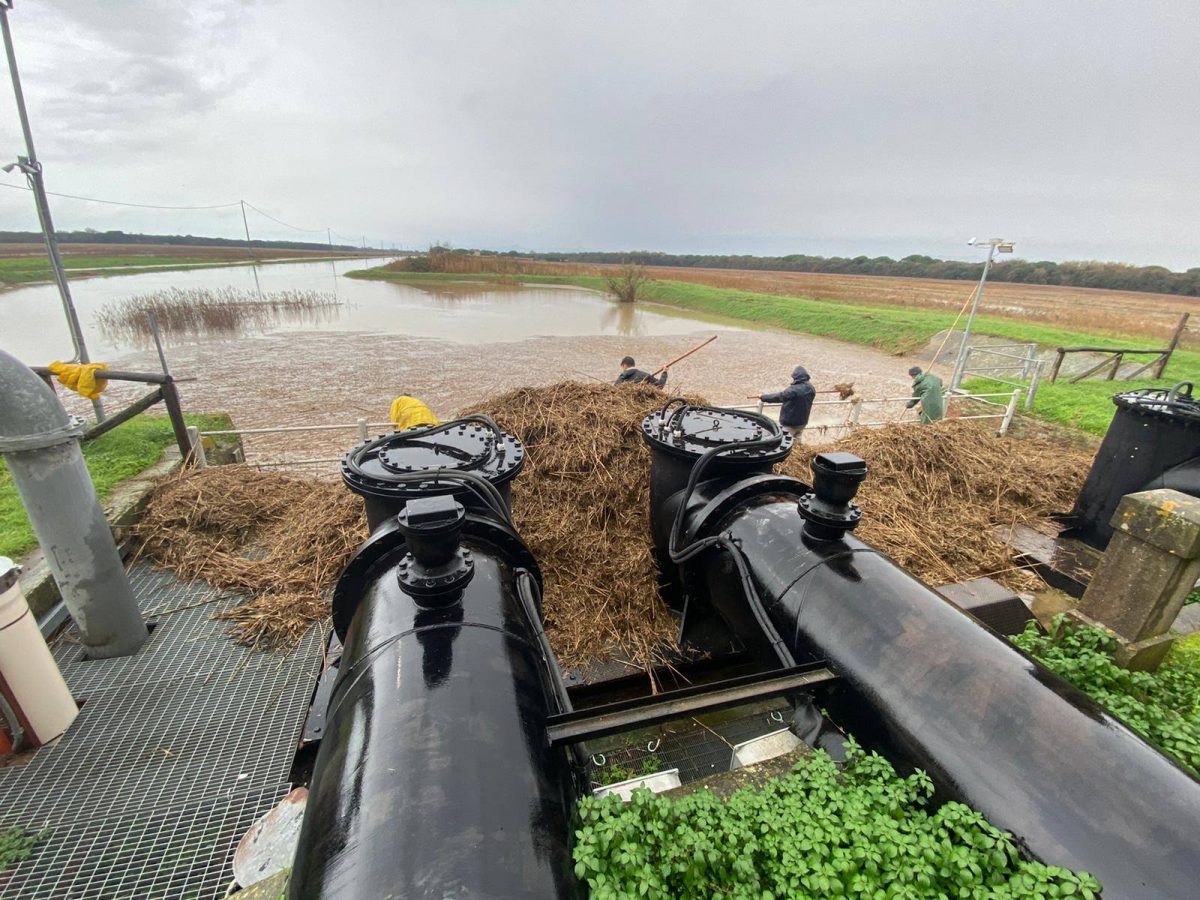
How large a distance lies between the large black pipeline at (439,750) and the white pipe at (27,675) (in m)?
2.31

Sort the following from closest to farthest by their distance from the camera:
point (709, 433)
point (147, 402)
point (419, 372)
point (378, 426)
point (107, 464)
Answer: point (709, 433)
point (147, 402)
point (107, 464)
point (378, 426)
point (419, 372)

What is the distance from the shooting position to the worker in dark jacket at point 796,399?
Result: 861 cm

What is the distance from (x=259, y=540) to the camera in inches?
198

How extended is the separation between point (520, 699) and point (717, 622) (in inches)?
88.3

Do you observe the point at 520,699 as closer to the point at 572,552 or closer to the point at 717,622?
the point at 717,622

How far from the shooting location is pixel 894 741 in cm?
177

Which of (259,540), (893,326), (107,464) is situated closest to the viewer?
(259,540)

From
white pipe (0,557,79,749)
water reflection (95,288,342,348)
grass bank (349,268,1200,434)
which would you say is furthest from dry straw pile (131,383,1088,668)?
water reflection (95,288,342,348)

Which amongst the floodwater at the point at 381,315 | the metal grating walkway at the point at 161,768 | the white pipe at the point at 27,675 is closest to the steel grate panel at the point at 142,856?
the metal grating walkway at the point at 161,768

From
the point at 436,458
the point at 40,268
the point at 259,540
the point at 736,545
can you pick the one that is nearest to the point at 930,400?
the point at 736,545

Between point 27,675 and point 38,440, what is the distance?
1296 mm

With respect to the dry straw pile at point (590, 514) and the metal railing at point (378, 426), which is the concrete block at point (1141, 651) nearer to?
the dry straw pile at point (590, 514)

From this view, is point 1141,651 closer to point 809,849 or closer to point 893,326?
point 809,849

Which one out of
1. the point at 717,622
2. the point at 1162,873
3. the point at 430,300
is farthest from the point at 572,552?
the point at 430,300
